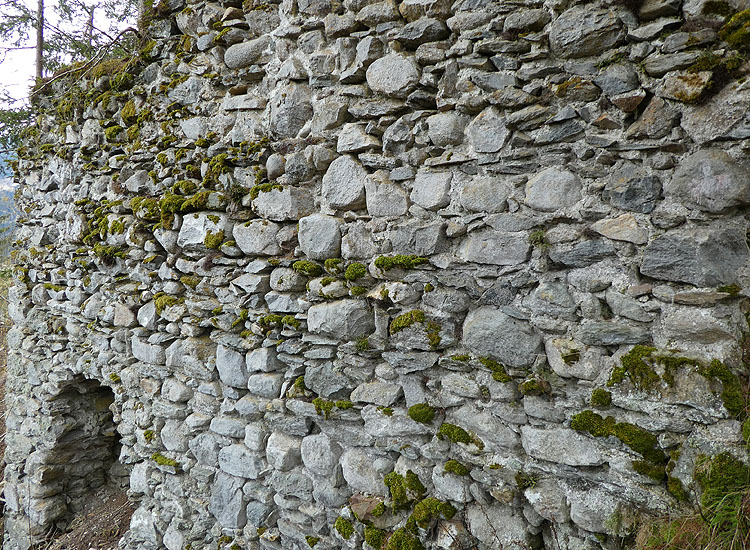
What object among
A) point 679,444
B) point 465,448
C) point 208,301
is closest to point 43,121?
point 208,301

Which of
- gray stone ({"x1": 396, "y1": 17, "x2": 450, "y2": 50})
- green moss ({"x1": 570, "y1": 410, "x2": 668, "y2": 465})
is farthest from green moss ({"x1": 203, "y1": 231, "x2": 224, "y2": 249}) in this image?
green moss ({"x1": 570, "y1": 410, "x2": 668, "y2": 465})

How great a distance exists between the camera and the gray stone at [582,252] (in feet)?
6.23

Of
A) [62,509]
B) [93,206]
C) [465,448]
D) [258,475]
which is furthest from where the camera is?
[62,509]

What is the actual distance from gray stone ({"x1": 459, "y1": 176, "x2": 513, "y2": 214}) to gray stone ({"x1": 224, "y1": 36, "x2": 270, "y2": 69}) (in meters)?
1.75

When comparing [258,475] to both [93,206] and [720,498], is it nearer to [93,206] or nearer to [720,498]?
[720,498]

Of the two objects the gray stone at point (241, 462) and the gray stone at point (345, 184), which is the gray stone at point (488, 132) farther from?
the gray stone at point (241, 462)

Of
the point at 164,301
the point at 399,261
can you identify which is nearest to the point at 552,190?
the point at 399,261

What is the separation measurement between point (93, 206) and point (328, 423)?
3.11 meters

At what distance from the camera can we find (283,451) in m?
2.78

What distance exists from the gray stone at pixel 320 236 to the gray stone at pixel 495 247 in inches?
30.4

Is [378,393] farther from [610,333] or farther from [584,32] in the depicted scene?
[584,32]

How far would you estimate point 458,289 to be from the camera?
227 centimetres

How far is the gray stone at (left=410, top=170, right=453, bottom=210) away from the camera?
2281mm

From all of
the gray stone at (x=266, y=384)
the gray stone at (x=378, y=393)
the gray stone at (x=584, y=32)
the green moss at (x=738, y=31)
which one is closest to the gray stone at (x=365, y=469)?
the gray stone at (x=378, y=393)
